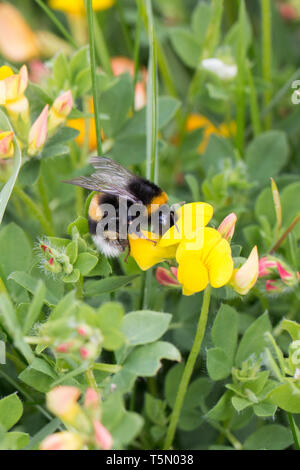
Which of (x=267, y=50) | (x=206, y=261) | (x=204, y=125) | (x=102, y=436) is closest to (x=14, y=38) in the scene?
(x=204, y=125)

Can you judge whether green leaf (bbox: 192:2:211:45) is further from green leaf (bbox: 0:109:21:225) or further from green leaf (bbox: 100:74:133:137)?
green leaf (bbox: 0:109:21:225)

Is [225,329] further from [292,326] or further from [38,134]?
[38,134]

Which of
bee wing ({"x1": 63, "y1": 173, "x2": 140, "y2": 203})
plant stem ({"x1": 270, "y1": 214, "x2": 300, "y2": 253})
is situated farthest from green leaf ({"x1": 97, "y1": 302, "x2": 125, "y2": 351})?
plant stem ({"x1": 270, "y1": 214, "x2": 300, "y2": 253})

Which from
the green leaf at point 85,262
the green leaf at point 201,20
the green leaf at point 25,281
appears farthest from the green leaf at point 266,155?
the green leaf at point 25,281

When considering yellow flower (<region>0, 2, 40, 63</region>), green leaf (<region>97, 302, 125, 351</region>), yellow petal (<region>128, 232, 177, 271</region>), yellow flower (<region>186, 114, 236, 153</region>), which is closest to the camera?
green leaf (<region>97, 302, 125, 351</region>)

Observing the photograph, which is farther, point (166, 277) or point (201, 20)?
point (201, 20)
